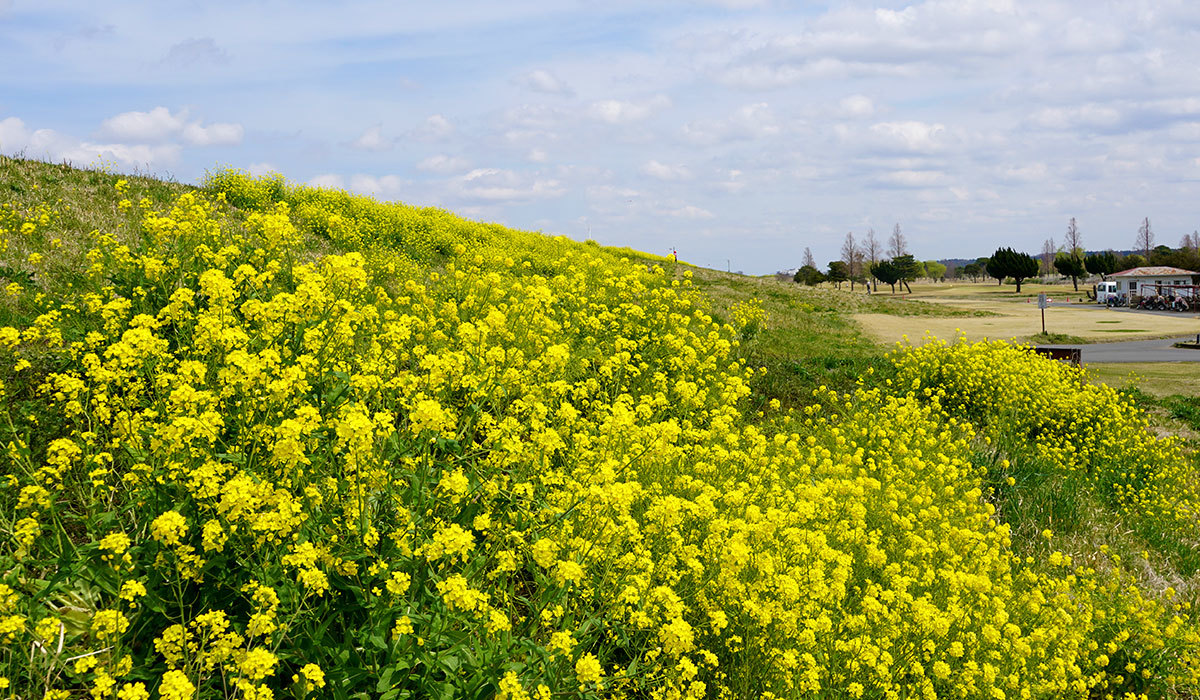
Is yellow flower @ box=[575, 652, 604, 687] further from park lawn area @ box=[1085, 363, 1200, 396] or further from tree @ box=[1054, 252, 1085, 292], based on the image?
tree @ box=[1054, 252, 1085, 292]

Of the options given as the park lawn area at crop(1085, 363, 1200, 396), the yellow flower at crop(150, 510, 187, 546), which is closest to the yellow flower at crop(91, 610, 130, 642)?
the yellow flower at crop(150, 510, 187, 546)

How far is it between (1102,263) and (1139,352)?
203 feet

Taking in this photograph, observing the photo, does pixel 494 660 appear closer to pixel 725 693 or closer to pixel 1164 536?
pixel 725 693

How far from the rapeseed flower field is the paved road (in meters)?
18.9

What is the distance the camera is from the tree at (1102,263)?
77.0 metres

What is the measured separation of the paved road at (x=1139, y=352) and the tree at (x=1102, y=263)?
55.1m

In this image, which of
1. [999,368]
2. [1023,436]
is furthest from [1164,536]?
[999,368]

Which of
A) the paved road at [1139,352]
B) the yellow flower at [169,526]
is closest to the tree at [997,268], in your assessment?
the paved road at [1139,352]

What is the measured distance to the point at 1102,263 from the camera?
77.4 metres

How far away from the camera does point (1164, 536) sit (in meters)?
8.73

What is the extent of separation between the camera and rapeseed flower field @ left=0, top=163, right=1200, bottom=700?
3059 millimetres

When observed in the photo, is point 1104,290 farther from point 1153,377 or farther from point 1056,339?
point 1153,377

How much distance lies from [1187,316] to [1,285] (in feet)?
177

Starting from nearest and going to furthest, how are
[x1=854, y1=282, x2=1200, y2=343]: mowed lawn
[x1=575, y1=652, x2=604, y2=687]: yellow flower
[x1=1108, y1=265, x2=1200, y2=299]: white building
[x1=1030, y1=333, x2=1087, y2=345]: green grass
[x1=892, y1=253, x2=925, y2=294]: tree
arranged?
[x1=575, y1=652, x2=604, y2=687]: yellow flower, [x1=854, y1=282, x2=1200, y2=343]: mowed lawn, [x1=1030, y1=333, x2=1087, y2=345]: green grass, [x1=1108, y1=265, x2=1200, y2=299]: white building, [x1=892, y1=253, x2=925, y2=294]: tree
